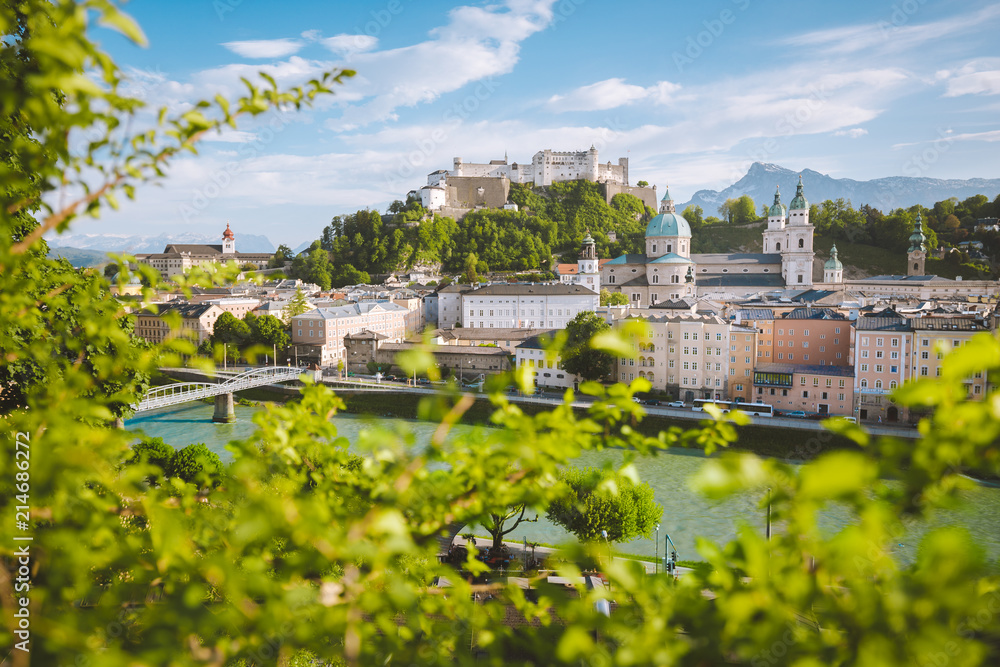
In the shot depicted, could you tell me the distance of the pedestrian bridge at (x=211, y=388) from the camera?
919 inches

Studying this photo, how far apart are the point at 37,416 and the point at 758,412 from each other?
2370 centimetres

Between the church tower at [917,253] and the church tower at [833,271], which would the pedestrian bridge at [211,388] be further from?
the church tower at [917,253]

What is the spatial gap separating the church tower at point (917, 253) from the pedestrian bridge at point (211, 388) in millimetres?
49709

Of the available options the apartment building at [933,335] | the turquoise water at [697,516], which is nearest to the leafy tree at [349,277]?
the turquoise water at [697,516]

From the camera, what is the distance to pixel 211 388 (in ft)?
82.6

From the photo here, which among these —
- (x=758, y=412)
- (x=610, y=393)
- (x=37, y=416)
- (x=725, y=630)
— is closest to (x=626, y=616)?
(x=725, y=630)

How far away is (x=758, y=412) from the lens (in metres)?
22.7

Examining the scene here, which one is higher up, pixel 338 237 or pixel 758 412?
pixel 338 237

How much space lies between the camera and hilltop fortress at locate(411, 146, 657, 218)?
64562 mm

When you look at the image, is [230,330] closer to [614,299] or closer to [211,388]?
[211,388]

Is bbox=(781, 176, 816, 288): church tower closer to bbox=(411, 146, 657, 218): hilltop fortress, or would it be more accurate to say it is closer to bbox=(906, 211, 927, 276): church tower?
bbox=(906, 211, 927, 276): church tower

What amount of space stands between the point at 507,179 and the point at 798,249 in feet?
99.8

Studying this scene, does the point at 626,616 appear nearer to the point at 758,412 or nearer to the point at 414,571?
the point at 414,571

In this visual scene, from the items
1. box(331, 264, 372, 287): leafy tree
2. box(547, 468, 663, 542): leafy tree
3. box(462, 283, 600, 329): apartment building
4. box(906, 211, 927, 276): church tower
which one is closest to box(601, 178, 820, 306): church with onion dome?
box(462, 283, 600, 329): apartment building
